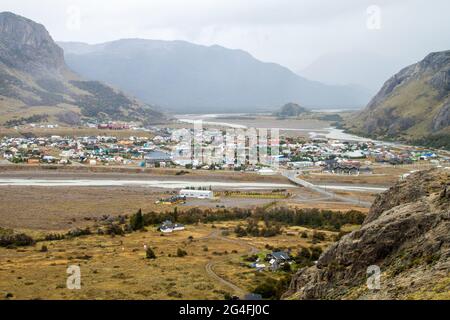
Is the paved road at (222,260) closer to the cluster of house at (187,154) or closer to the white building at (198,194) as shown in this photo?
the white building at (198,194)

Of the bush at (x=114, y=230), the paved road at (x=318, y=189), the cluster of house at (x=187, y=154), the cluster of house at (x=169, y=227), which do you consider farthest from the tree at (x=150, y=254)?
the cluster of house at (x=187, y=154)

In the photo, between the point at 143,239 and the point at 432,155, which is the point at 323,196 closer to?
the point at 143,239

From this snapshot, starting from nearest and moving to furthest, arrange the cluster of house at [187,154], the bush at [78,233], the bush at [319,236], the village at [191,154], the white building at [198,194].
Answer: the bush at [319,236] < the bush at [78,233] < the white building at [198,194] < the village at [191,154] < the cluster of house at [187,154]

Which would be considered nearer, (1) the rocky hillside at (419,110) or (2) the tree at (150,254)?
(2) the tree at (150,254)

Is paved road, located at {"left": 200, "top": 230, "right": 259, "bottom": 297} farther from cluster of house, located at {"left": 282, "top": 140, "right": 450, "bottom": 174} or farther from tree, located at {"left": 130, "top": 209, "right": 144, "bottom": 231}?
cluster of house, located at {"left": 282, "top": 140, "right": 450, "bottom": 174}

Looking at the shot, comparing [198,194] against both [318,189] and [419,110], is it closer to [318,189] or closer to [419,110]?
[318,189]

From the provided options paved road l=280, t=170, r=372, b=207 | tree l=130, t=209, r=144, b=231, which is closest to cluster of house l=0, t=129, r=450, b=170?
paved road l=280, t=170, r=372, b=207
